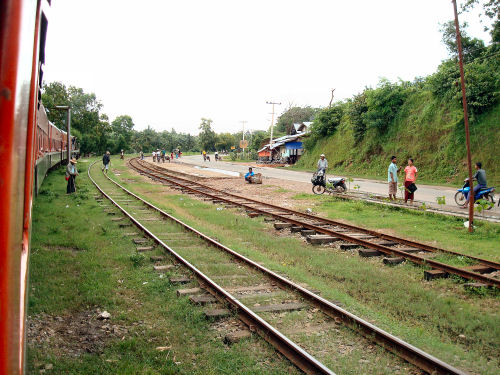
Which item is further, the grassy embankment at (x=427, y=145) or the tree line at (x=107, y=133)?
the tree line at (x=107, y=133)

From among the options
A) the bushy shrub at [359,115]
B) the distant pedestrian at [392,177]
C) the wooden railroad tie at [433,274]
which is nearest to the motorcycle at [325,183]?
the distant pedestrian at [392,177]

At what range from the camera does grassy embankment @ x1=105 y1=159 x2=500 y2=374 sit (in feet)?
15.1

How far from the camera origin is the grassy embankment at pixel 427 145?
24606 mm

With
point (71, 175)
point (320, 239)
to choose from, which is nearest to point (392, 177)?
point (320, 239)

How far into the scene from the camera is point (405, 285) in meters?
6.35

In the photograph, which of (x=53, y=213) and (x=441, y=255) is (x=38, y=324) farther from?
(x=53, y=213)

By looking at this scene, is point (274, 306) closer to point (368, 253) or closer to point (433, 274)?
point (433, 274)

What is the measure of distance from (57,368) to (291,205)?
12039mm

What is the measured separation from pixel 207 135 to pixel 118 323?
345ft

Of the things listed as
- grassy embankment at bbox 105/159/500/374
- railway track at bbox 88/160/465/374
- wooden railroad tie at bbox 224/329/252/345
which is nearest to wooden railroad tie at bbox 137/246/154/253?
railway track at bbox 88/160/465/374

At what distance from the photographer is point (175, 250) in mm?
8188

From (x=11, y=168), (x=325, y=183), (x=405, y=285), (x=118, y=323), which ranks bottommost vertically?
(x=118, y=323)

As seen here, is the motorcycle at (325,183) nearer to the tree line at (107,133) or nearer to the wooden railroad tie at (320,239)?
the wooden railroad tie at (320,239)

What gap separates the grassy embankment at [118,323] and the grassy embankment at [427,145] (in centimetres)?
2163
